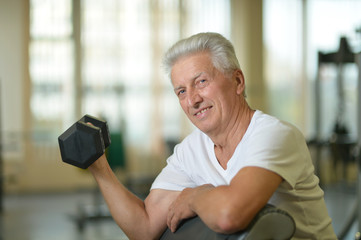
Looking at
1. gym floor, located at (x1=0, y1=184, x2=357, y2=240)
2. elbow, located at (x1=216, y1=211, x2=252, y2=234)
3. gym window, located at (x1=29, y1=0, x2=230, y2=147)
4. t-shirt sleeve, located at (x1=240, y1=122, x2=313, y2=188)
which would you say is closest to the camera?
elbow, located at (x1=216, y1=211, x2=252, y2=234)

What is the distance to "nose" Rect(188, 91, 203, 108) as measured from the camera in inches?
48.3

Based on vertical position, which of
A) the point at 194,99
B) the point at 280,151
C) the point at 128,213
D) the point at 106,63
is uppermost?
the point at 106,63

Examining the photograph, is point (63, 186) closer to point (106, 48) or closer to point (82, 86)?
point (82, 86)

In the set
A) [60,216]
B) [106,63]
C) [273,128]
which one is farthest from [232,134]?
[106,63]

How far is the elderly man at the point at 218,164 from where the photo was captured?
38.1 inches

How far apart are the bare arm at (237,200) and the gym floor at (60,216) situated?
2.66 m

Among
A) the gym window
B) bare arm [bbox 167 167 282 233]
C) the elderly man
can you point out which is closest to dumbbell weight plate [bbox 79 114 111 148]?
the elderly man

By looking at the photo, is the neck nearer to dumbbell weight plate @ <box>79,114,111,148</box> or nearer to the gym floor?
dumbbell weight plate @ <box>79,114,111,148</box>

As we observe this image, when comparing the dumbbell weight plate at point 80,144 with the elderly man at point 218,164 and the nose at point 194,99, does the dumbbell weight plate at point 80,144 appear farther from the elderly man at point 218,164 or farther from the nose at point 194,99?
the nose at point 194,99

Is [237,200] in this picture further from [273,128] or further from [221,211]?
[273,128]

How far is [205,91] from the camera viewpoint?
4.03 feet

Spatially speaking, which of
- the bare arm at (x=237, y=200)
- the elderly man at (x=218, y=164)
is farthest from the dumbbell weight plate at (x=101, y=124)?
the bare arm at (x=237, y=200)

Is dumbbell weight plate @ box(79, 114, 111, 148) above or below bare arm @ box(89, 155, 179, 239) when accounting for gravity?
above

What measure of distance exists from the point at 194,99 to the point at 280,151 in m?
0.32
